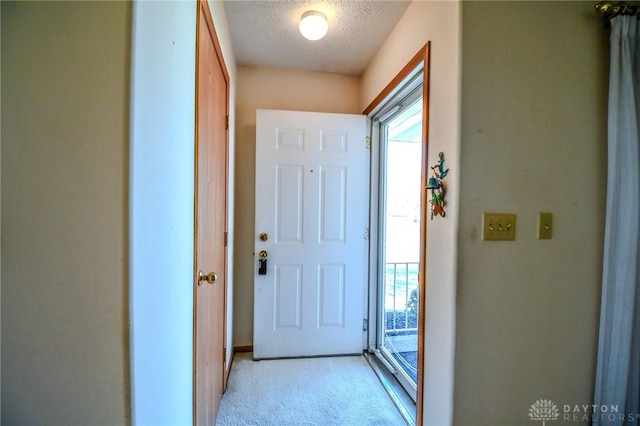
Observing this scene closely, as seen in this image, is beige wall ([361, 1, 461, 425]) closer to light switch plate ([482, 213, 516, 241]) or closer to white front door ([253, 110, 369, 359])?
light switch plate ([482, 213, 516, 241])

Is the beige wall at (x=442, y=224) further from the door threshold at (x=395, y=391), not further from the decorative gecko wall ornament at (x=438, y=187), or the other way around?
the door threshold at (x=395, y=391)

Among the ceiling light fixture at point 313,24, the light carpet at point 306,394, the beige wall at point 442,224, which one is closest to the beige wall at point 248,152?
the light carpet at point 306,394

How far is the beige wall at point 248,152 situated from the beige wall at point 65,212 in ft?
5.75

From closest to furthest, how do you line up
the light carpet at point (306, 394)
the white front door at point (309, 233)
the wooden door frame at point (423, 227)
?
the wooden door frame at point (423, 227), the light carpet at point (306, 394), the white front door at point (309, 233)

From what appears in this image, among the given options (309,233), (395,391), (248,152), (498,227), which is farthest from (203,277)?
(395,391)

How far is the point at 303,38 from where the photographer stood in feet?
6.44

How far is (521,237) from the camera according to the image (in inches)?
46.4

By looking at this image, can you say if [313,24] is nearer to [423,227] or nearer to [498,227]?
[423,227]

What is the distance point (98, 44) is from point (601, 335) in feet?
6.70

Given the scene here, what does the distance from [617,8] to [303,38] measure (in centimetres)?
163

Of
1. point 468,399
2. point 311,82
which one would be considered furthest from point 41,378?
point 311,82

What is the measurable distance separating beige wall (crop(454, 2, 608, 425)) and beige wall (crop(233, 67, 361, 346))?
1632 millimetres

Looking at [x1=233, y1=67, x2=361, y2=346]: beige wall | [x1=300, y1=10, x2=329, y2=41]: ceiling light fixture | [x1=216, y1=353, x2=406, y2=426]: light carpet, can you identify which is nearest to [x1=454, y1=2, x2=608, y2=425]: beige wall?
[x1=216, y1=353, x2=406, y2=426]: light carpet

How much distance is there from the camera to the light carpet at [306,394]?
5.32ft
